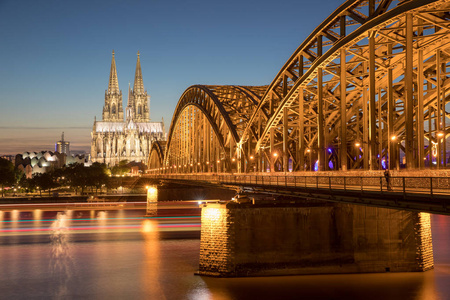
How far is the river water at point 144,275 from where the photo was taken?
34.4m

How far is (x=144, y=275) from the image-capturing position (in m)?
42.6

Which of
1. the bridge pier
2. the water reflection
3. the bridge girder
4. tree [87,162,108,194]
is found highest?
the bridge girder

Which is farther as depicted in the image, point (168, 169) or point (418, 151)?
point (168, 169)

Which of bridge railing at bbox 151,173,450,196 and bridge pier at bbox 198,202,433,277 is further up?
bridge railing at bbox 151,173,450,196

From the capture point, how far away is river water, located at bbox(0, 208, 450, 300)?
34.4 metres

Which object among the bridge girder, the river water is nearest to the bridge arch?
the river water

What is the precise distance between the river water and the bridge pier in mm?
754

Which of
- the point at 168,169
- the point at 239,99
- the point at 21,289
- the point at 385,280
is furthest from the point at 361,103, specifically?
the point at 168,169

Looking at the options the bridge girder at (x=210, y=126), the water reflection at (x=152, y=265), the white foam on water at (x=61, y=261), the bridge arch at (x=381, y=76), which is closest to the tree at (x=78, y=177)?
the bridge girder at (x=210, y=126)

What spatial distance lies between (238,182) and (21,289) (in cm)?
1629

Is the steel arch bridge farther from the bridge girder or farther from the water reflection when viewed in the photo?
the water reflection

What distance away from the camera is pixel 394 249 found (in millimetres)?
36688

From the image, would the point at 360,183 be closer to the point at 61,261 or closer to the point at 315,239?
the point at 315,239

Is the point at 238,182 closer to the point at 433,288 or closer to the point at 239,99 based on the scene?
the point at 433,288
